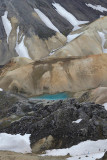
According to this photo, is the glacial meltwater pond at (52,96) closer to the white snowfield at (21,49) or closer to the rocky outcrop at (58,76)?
the rocky outcrop at (58,76)

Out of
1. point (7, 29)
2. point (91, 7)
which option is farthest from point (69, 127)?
point (91, 7)

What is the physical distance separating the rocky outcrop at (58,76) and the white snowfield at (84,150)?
35.6 meters

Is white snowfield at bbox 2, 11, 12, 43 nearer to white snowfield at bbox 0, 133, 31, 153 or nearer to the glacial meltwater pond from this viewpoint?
the glacial meltwater pond

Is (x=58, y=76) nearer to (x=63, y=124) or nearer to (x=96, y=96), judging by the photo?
(x=96, y=96)

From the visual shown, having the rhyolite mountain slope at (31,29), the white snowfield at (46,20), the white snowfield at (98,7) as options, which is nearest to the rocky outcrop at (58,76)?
the rhyolite mountain slope at (31,29)

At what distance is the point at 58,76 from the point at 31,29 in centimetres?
4708

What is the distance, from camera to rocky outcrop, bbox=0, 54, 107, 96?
2404 inches

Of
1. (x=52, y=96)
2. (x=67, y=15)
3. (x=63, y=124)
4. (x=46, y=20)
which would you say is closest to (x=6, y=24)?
(x=46, y=20)

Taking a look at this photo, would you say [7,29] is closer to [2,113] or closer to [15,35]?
[15,35]

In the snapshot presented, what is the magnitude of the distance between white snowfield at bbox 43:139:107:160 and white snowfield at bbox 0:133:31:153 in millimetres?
2762

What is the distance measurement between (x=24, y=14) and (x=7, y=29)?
10.4m

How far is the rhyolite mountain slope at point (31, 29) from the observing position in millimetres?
99938

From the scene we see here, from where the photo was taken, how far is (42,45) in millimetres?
102062

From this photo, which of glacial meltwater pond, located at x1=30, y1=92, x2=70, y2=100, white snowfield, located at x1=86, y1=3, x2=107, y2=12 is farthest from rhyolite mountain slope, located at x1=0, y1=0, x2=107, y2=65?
glacial meltwater pond, located at x1=30, y1=92, x2=70, y2=100
